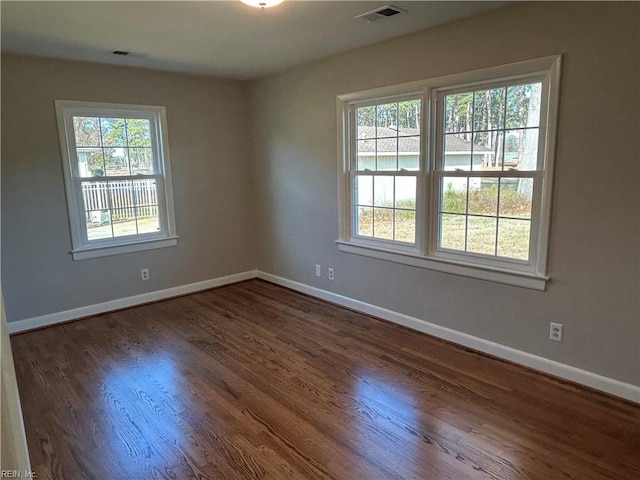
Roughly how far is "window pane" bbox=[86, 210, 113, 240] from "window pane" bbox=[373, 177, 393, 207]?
2704mm

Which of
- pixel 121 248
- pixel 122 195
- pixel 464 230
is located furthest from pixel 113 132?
pixel 464 230

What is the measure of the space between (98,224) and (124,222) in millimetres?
250

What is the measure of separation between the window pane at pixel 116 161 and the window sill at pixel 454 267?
2.35 meters

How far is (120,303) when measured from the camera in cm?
447

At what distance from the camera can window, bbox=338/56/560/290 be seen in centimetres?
284

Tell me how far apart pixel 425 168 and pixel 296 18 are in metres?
1.48

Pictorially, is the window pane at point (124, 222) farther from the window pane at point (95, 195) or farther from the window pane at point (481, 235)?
the window pane at point (481, 235)

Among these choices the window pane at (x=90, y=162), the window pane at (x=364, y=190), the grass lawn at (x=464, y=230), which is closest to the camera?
the grass lawn at (x=464, y=230)

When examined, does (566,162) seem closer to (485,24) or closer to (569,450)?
(485,24)

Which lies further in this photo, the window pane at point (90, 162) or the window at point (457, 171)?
the window pane at point (90, 162)

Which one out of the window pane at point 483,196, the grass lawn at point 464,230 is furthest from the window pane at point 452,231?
the window pane at point 483,196

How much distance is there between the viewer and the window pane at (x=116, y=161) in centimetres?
425

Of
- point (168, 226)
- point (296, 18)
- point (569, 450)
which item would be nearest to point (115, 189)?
point (168, 226)

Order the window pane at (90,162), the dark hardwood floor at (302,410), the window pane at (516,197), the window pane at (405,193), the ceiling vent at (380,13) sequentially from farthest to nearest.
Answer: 1. the window pane at (90,162)
2. the window pane at (405,193)
3. the window pane at (516,197)
4. the ceiling vent at (380,13)
5. the dark hardwood floor at (302,410)
